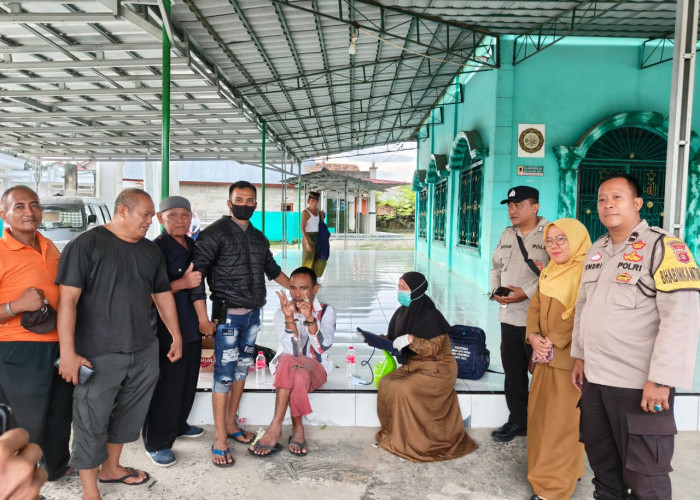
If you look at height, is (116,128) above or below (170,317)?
above

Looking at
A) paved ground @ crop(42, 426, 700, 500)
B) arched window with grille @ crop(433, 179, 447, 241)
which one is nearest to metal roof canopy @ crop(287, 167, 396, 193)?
arched window with grille @ crop(433, 179, 447, 241)

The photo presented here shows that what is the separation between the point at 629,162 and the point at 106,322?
28.6 feet

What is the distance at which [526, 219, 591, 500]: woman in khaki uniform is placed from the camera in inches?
97.7

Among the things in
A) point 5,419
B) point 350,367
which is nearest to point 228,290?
point 350,367

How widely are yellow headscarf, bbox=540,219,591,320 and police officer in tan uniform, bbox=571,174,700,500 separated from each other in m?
0.27

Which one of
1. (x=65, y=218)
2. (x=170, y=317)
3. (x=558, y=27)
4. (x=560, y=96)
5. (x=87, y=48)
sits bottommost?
(x=170, y=317)

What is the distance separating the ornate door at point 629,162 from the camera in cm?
841

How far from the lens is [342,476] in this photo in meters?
2.79

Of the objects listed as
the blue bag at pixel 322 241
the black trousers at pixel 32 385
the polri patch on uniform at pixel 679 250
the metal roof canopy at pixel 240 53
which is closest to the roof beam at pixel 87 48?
the metal roof canopy at pixel 240 53

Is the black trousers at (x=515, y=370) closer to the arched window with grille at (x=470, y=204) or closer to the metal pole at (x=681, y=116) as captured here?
the metal pole at (x=681, y=116)

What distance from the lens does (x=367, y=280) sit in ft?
33.4

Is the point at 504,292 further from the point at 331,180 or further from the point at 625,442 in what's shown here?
the point at 331,180

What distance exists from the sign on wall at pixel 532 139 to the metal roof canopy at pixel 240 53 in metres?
1.13

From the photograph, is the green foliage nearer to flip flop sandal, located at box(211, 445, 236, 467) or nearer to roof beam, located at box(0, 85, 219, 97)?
roof beam, located at box(0, 85, 219, 97)
